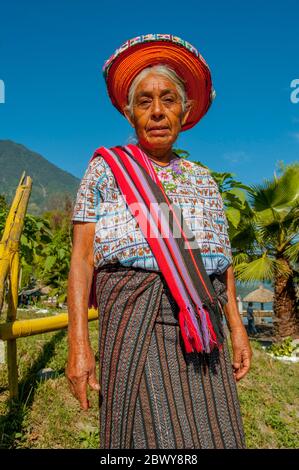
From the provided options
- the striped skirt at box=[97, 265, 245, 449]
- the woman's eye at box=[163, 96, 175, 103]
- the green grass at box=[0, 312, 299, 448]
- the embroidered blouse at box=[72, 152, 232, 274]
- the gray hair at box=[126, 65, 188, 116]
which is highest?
the gray hair at box=[126, 65, 188, 116]

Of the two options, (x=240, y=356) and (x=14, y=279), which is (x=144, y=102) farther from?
(x=14, y=279)

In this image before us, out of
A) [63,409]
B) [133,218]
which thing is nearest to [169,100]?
[133,218]

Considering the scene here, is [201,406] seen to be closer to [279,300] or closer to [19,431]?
[19,431]

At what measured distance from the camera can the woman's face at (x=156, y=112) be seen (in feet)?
6.15

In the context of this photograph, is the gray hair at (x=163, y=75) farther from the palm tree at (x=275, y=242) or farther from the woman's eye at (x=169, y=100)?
the palm tree at (x=275, y=242)

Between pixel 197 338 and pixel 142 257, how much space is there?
34cm

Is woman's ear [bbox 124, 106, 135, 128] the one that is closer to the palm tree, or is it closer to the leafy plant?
the palm tree

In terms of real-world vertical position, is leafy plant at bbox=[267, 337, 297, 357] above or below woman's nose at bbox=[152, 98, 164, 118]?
below

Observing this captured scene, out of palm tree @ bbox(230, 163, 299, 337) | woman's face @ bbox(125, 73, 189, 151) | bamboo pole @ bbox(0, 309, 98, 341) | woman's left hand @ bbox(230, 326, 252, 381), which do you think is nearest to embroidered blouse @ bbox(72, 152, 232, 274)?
woman's face @ bbox(125, 73, 189, 151)

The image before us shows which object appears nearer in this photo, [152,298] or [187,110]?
[152,298]

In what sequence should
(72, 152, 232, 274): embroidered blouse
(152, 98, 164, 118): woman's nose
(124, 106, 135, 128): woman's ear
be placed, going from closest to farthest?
(72, 152, 232, 274): embroidered blouse, (152, 98, 164, 118): woman's nose, (124, 106, 135, 128): woman's ear

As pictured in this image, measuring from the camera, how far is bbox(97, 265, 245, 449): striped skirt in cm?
151

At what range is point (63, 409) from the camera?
130 inches

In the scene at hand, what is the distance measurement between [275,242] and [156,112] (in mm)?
8816
